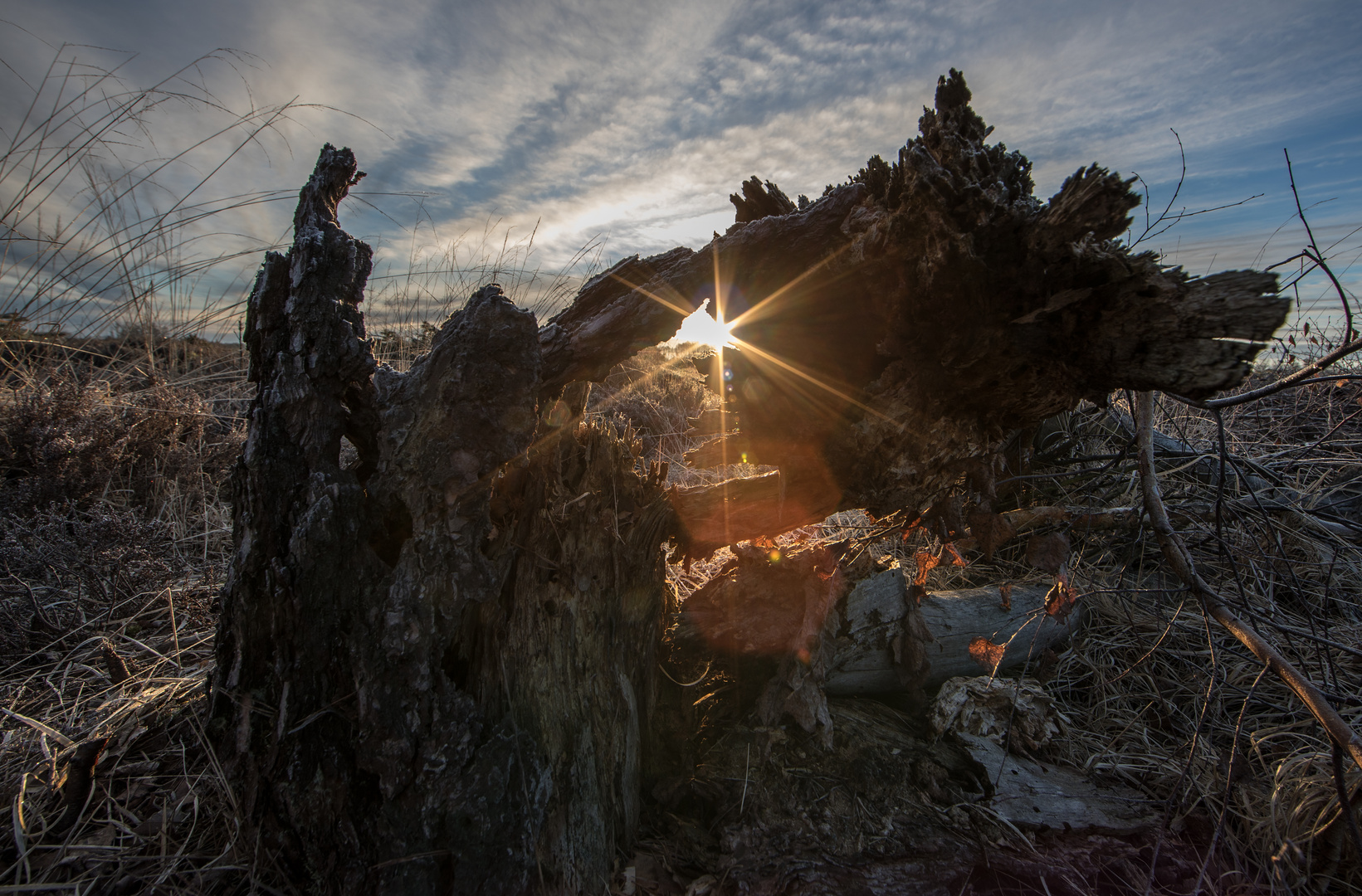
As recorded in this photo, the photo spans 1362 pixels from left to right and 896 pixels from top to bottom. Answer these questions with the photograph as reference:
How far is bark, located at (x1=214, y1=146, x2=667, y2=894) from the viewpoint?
4.79ft

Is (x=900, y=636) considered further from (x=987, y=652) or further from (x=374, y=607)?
(x=374, y=607)

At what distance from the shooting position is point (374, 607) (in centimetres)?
151

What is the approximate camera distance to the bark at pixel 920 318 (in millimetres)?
1396

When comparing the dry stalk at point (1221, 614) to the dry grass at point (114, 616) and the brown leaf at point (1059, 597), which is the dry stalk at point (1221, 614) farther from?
the dry grass at point (114, 616)

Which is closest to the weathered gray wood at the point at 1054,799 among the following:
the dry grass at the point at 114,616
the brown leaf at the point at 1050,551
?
the brown leaf at the point at 1050,551

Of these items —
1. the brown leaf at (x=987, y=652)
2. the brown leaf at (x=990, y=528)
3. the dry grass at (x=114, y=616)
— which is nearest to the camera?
the dry grass at (x=114, y=616)

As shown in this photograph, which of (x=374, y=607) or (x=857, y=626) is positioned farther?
(x=857, y=626)

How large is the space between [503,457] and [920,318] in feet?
4.30

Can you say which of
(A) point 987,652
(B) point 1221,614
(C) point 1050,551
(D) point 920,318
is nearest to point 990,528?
(C) point 1050,551

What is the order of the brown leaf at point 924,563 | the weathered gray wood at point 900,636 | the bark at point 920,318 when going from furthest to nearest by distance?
the weathered gray wood at point 900,636, the brown leaf at point 924,563, the bark at point 920,318

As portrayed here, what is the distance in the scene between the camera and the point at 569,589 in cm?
193

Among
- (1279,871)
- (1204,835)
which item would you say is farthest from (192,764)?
(1204,835)

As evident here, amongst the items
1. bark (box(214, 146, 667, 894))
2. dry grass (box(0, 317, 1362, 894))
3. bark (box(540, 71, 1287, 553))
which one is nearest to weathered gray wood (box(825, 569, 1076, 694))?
dry grass (box(0, 317, 1362, 894))

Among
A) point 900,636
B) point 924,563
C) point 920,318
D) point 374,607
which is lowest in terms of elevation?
point 900,636
